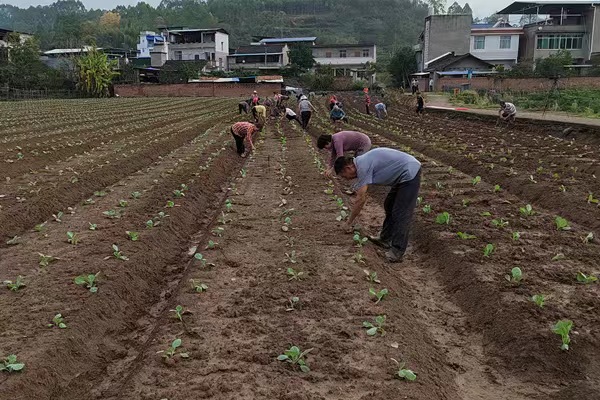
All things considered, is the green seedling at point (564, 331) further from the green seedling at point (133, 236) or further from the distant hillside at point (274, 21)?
the distant hillside at point (274, 21)

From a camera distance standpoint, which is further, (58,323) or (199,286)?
(199,286)

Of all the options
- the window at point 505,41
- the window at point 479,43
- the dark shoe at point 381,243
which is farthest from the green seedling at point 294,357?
the window at point 505,41

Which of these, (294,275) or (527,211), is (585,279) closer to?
(527,211)

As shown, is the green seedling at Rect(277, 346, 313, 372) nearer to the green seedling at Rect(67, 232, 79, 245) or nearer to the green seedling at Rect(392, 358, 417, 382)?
the green seedling at Rect(392, 358, 417, 382)

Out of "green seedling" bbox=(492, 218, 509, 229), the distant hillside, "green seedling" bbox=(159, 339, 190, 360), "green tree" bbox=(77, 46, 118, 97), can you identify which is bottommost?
"green seedling" bbox=(159, 339, 190, 360)

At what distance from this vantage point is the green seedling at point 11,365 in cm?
403

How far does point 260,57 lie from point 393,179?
74.7m

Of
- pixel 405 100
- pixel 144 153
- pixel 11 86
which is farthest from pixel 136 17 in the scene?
pixel 144 153

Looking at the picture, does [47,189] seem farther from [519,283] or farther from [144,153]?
[519,283]

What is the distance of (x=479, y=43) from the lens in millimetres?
63000

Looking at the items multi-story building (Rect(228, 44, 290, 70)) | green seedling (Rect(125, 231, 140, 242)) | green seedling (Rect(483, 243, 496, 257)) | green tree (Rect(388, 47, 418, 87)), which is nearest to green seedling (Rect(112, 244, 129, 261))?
green seedling (Rect(125, 231, 140, 242))

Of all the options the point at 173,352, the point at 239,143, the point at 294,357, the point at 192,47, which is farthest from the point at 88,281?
the point at 192,47

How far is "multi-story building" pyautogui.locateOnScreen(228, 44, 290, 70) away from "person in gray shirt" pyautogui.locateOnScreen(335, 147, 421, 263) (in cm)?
7145

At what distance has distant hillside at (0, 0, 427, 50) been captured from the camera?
113688 millimetres
